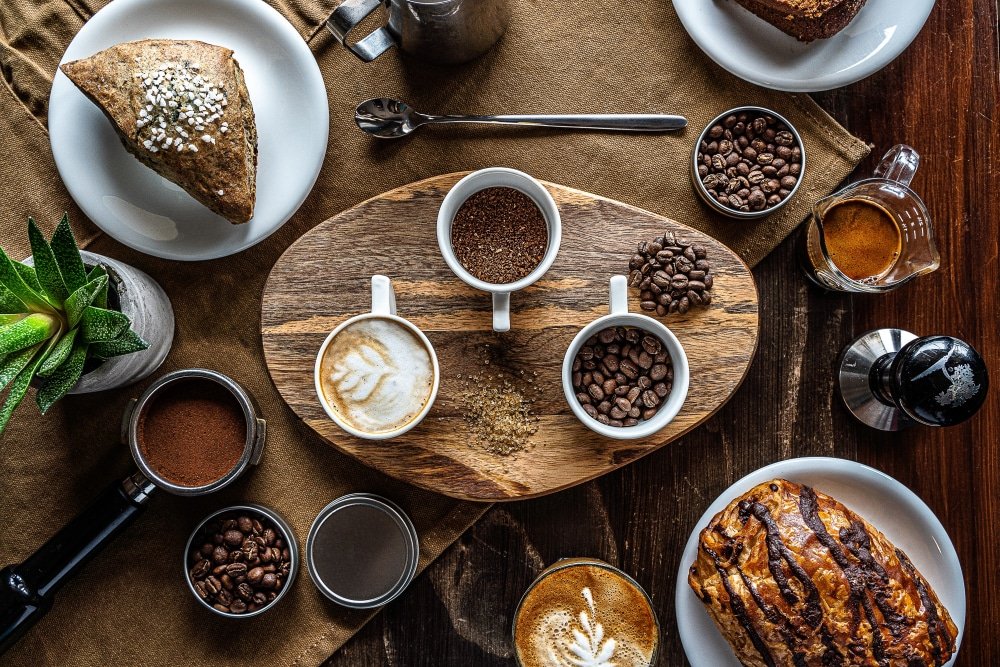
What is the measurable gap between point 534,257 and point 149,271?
1039mm

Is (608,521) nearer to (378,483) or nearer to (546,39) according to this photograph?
(378,483)

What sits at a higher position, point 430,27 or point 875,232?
point 430,27

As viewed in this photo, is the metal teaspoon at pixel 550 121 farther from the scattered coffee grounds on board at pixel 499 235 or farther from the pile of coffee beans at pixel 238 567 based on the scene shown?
the pile of coffee beans at pixel 238 567

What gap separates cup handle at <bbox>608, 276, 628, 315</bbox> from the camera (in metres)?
1.73

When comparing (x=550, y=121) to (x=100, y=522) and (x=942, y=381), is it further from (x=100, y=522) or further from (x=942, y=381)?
(x=100, y=522)

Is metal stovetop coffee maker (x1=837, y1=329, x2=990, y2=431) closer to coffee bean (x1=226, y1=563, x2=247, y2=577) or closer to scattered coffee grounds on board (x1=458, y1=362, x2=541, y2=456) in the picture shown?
scattered coffee grounds on board (x1=458, y1=362, x2=541, y2=456)

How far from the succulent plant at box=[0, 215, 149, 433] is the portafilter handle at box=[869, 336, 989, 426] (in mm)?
1776

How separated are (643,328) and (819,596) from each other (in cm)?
73

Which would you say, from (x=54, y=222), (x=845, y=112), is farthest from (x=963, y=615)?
(x=54, y=222)

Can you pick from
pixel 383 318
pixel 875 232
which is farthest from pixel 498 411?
pixel 875 232

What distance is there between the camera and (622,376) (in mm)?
1764

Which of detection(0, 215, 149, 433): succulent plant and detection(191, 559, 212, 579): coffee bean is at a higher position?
detection(0, 215, 149, 433): succulent plant

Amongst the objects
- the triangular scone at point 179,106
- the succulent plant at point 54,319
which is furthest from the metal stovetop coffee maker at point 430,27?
the succulent plant at point 54,319

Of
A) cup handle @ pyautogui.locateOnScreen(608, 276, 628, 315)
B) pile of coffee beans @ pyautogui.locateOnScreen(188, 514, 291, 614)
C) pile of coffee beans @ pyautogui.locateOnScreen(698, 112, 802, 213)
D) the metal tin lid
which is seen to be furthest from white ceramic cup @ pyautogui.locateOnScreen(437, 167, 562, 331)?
pile of coffee beans @ pyautogui.locateOnScreen(188, 514, 291, 614)
